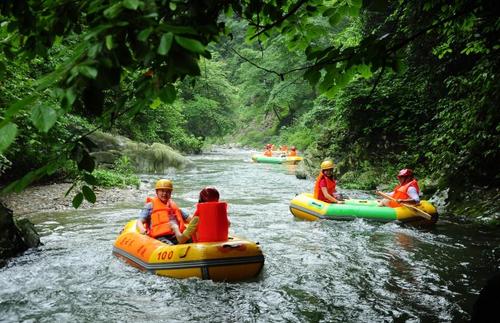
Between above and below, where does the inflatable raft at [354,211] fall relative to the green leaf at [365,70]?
below

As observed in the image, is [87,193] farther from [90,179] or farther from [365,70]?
[365,70]

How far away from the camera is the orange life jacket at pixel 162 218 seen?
660 centimetres

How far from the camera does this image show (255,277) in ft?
19.3

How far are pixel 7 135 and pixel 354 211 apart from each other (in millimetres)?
8479

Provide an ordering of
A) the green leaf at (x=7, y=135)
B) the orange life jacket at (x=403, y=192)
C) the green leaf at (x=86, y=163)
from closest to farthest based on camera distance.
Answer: the green leaf at (x=7, y=135) → the green leaf at (x=86, y=163) → the orange life jacket at (x=403, y=192)

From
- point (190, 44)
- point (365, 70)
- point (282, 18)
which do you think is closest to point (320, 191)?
point (365, 70)

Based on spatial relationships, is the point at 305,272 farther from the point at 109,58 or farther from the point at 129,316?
the point at 109,58

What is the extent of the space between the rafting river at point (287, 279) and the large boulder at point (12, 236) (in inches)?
7.0

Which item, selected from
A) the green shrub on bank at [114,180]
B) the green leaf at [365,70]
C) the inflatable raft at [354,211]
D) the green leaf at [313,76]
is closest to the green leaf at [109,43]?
the green leaf at [313,76]

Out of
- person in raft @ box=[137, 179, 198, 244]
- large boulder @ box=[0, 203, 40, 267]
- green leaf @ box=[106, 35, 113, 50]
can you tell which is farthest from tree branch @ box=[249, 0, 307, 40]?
large boulder @ box=[0, 203, 40, 267]

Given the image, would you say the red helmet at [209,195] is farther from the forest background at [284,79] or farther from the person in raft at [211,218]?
the forest background at [284,79]

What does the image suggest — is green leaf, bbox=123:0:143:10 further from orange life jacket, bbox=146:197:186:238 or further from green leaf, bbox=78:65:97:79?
orange life jacket, bbox=146:197:186:238

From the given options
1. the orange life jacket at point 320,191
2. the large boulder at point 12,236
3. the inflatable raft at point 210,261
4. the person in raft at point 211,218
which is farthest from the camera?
the orange life jacket at point 320,191

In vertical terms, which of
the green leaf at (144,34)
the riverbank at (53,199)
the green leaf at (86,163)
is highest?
the green leaf at (144,34)
